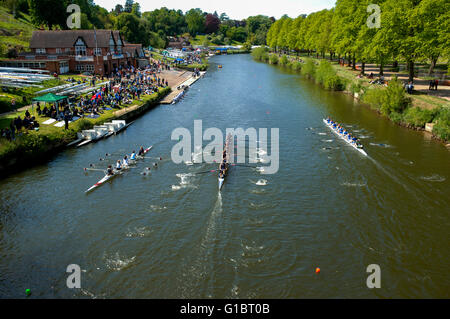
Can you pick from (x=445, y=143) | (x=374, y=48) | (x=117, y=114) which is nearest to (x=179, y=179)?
(x=117, y=114)

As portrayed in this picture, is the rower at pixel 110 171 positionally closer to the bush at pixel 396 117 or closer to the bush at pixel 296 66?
the bush at pixel 396 117

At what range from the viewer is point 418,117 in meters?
48.1

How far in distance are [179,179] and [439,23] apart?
46.5m

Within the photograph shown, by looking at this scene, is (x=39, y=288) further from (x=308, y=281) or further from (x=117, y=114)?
(x=117, y=114)

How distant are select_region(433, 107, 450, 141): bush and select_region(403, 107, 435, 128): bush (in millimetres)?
1997

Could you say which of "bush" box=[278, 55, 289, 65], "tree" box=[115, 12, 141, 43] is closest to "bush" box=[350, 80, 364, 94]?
"bush" box=[278, 55, 289, 65]

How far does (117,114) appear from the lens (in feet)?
172

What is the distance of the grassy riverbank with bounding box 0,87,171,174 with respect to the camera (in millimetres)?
34719

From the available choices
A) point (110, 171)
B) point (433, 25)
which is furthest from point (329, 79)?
point (110, 171)

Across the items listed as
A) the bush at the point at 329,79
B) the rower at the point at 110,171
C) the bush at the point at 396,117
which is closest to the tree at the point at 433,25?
the bush at the point at 396,117

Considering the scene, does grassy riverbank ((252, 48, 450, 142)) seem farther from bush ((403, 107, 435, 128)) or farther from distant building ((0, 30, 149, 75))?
distant building ((0, 30, 149, 75))

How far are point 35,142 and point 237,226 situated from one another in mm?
25874

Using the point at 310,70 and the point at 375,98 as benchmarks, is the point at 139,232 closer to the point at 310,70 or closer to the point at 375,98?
the point at 375,98

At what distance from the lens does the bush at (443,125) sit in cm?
4239
